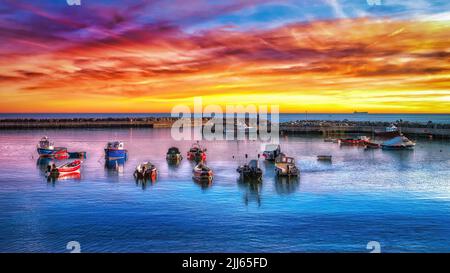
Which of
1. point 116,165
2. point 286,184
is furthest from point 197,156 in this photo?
point 286,184

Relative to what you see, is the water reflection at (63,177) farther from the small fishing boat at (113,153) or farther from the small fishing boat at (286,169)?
the small fishing boat at (286,169)

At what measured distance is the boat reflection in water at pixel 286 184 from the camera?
42.5m

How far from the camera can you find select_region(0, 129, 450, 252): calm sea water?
2605 centimetres

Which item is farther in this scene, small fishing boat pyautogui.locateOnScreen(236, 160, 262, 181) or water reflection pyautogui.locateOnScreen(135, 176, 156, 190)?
small fishing boat pyautogui.locateOnScreen(236, 160, 262, 181)

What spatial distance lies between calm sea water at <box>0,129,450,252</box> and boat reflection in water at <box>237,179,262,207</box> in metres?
0.10

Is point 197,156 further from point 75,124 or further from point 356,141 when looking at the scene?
point 75,124

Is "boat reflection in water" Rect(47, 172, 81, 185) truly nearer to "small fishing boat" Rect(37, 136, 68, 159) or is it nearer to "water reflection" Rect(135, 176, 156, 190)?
"water reflection" Rect(135, 176, 156, 190)

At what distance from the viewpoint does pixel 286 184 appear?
46406mm

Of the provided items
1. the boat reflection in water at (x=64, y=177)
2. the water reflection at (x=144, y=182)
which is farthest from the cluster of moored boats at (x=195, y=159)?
the water reflection at (x=144, y=182)

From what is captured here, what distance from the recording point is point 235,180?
49.1 metres

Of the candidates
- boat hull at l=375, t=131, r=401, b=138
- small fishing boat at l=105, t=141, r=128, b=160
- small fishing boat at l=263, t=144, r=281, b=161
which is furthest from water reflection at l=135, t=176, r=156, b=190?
boat hull at l=375, t=131, r=401, b=138

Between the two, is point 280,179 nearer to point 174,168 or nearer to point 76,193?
point 174,168

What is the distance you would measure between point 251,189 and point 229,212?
32.9ft
